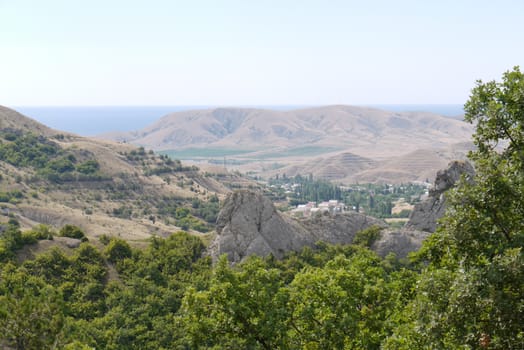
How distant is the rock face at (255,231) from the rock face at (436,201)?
35.9 ft

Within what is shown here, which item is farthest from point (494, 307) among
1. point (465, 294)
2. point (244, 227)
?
point (244, 227)

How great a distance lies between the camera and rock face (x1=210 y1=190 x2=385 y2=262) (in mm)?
47469

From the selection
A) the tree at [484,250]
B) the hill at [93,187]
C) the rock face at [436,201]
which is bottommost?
the hill at [93,187]

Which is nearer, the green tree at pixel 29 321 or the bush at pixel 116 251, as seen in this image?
the green tree at pixel 29 321

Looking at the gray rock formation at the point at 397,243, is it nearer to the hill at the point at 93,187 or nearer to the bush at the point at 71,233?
the bush at the point at 71,233

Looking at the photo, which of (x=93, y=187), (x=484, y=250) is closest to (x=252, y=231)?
(x=484, y=250)

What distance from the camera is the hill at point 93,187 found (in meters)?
98.1

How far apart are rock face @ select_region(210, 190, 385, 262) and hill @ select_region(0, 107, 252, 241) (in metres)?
43.7

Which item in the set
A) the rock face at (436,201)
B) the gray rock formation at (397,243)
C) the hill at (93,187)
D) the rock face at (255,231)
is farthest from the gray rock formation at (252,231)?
the hill at (93,187)

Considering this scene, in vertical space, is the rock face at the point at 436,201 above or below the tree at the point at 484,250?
below

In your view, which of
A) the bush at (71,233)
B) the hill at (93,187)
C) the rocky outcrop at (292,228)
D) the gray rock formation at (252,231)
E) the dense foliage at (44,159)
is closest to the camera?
the gray rock formation at (252,231)

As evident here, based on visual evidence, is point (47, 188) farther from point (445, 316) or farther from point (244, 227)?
point (445, 316)

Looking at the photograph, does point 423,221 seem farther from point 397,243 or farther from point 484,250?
point 484,250

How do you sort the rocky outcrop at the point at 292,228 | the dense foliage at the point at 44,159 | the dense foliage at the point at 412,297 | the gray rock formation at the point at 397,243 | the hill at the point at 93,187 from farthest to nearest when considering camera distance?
the dense foliage at the point at 44,159 < the hill at the point at 93,187 < the gray rock formation at the point at 397,243 < the rocky outcrop at the point at 292,228 < the dense foliage at the point at 412,297
